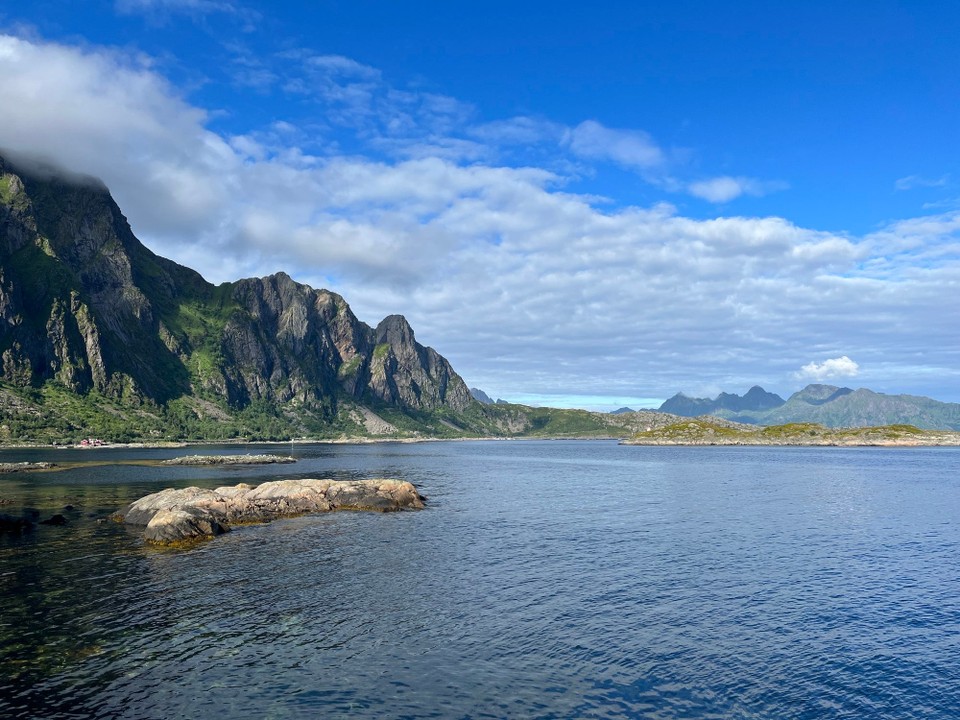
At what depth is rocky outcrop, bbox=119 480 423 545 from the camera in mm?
63656

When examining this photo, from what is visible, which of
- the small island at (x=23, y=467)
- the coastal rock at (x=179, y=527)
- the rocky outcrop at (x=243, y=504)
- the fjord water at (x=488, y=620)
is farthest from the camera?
the small island at (x=23, y=467)

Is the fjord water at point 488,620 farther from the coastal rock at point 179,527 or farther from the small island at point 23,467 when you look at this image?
the small island at point 23,467

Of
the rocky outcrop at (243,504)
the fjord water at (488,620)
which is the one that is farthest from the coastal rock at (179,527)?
the fjord water at (488,620)

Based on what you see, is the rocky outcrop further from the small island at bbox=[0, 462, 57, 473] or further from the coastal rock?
the small island at bbox=[0, 462, 57, 473]

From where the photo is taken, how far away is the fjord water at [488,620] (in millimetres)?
26984

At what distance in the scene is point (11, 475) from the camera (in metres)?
141

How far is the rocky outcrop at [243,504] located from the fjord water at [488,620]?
378 centimetres

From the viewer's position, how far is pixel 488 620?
37.5 m

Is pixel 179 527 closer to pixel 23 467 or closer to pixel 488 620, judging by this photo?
pixel 488 620

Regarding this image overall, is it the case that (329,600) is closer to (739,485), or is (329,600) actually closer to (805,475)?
(739,485)

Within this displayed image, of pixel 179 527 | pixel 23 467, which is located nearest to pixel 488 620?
pixel 179 527

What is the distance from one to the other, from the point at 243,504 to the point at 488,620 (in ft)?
167

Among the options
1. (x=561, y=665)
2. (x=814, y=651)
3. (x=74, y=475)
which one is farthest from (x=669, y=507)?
(x=74, y=475)

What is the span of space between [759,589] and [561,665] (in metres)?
22.2
